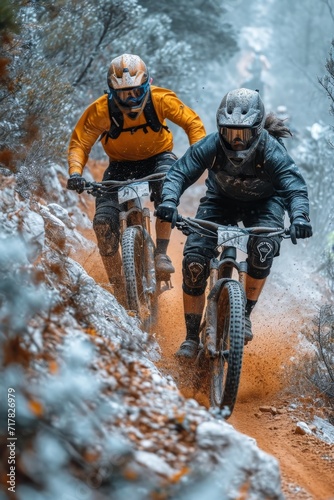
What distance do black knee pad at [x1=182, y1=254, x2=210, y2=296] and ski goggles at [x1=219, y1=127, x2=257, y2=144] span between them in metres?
1.00

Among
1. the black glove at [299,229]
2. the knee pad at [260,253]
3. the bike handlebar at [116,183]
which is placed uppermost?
the black glove at [299,229]

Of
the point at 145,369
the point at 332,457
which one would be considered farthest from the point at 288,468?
the point at 145,369

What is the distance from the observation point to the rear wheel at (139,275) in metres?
6.42

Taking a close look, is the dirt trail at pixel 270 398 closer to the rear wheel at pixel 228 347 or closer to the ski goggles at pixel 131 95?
the rear wheel at pixel 228 347

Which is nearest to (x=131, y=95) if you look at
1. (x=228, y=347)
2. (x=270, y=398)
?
(x=228, y=347)

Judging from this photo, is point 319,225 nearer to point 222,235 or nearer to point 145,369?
point 222,235

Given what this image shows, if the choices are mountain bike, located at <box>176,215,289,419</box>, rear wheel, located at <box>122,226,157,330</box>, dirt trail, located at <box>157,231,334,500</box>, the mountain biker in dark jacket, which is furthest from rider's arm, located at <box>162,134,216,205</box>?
dirt trail, located at <box>157,231,334,500</box>

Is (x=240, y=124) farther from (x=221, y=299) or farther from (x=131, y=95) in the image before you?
(x=131, y=95)

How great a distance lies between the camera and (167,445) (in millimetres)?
3238

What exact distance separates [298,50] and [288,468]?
131ft

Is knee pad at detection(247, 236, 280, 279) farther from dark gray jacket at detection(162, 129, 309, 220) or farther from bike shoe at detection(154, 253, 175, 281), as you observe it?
bike shoe at detection(154, 253, 175, 281)

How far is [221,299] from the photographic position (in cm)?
554

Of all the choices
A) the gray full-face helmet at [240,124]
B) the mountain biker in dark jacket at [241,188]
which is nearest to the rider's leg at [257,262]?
the mountain biker in dark jacket at [241,188]

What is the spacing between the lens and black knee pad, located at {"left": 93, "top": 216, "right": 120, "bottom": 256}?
6.96 m
